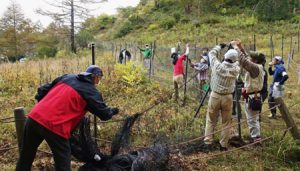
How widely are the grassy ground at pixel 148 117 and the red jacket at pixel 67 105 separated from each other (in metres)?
1.58

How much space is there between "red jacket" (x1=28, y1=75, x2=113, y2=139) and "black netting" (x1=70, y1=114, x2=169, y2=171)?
75 cm

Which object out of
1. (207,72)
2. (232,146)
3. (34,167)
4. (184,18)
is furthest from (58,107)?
(184,18)

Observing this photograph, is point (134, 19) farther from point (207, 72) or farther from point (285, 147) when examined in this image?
point (285, 147)

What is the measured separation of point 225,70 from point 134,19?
34703mm

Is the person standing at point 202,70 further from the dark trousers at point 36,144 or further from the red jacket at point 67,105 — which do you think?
the dark trousers at point 36,144

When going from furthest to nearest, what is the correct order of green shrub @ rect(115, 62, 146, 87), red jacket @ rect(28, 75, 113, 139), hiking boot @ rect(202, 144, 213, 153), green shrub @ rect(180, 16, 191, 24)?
Result: green shrub @ rect(180, 16, 191, 24), green shrub @ rect(115, 62, 146, 87), hiking boot @ rect(202, 144, 213, 153), red jacket @ rect(28, 75, 113, 139)

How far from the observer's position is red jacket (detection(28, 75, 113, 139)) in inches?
160

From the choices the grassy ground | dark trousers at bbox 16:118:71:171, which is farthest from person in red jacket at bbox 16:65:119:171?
the grassy ground

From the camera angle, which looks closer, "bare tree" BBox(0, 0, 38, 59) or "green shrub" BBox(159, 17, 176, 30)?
"bare tree" BBox(0, 0, 38, 59)

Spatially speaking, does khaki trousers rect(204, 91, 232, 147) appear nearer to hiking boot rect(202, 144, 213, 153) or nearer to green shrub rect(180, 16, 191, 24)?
hiking boot rect(202, 144, 213, 153)

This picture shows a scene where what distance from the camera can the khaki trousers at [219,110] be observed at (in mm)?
6176

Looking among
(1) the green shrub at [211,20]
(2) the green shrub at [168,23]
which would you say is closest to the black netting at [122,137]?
(1) the green shrub at [211,20]

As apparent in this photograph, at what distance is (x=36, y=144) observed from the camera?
4367mm

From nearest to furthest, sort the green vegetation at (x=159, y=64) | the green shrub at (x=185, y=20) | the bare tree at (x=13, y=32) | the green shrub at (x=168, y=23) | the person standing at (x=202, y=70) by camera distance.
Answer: the green vegetation at (x=159, y=64), the person standing at (x=202, y=70), the bare tree at (x=13, y=32), the green shrub at (x=168, y=23), the green shrub at (x=185, y=20)
